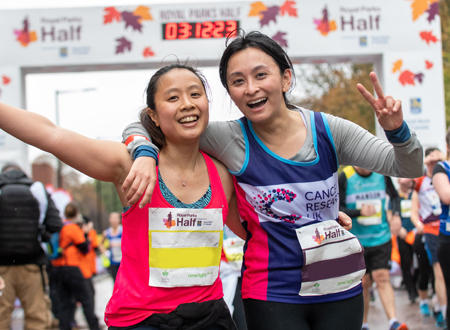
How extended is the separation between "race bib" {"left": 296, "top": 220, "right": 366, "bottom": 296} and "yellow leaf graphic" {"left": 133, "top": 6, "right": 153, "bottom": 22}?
7.59 meters

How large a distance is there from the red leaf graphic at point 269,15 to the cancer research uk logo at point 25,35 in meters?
3.66

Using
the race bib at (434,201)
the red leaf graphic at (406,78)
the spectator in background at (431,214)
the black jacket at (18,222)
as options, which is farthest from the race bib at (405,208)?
the black jacket at (18,222)

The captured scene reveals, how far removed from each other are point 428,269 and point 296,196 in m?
6.00

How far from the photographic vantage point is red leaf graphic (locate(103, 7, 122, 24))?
31.3ft

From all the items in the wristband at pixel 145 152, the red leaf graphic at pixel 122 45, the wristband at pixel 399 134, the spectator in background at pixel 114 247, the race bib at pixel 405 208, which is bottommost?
the spectator in background at pixel 114 247

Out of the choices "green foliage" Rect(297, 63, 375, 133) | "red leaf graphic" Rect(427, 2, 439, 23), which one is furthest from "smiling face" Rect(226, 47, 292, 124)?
"green foliage" Rect(297, 63, 375, 133)

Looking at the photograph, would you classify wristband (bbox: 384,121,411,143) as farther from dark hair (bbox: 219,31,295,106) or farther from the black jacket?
the black jacket

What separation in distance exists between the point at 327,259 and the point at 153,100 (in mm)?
1032

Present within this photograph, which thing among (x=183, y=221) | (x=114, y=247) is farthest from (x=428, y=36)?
(x=183, y=221)

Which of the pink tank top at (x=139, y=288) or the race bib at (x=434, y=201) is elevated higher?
the pink tank top at (x=139, y=288)

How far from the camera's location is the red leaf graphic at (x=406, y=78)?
941 cm

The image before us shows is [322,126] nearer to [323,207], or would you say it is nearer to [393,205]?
[323,207]

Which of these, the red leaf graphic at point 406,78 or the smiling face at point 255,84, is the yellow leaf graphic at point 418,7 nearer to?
the red leaf graphic at point 406,78

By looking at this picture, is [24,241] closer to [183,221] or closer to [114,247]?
[114,247]
